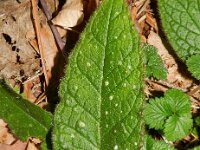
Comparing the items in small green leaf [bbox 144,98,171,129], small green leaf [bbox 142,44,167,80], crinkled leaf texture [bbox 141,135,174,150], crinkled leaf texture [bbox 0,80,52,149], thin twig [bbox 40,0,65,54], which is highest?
thin twig [bbox 40,0,65,54]

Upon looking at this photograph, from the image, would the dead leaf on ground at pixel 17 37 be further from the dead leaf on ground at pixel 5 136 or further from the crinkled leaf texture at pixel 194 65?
the crinkled leaf texture at pixel 194 65

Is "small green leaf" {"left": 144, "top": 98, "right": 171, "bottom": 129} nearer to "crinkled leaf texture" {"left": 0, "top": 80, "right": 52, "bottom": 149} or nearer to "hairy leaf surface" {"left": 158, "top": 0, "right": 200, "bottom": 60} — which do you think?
"hairy leaf surface" {"left": 158, "top": 0, "right": 200, "bottom": 60}

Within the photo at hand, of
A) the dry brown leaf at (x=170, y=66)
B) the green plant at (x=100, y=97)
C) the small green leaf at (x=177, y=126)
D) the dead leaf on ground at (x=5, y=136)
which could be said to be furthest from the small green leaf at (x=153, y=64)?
the dead leaf on ground at (x=5, y=136)

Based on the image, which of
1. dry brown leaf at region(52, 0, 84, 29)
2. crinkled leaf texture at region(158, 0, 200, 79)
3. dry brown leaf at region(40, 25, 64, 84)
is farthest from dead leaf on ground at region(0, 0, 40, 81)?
crinkled leaf texture at region(158, 0, 200, 79)

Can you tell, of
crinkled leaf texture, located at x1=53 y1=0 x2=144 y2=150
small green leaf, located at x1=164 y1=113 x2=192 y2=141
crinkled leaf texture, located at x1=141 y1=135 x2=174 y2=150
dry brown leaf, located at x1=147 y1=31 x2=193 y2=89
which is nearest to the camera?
crinkled leaf texture, located at x1=53 y1=0 x2=144 y2=150

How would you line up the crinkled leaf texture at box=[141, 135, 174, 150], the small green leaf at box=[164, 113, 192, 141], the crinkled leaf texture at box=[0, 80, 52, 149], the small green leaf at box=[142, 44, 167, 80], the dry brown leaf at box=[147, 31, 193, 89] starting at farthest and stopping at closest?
the dry brown leaf at box=[147, 31, 193, 89] < the small green leaf at box=[142, 44, 167, 80] < the small green leaf at box=[164, 113, 192, 141] < the crinkled leaf texture at box=[141, 135, 174, 150] < the crinkled leaf texture at box=[0, 80, 52, 149]

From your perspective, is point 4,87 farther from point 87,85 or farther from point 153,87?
point 153,87
